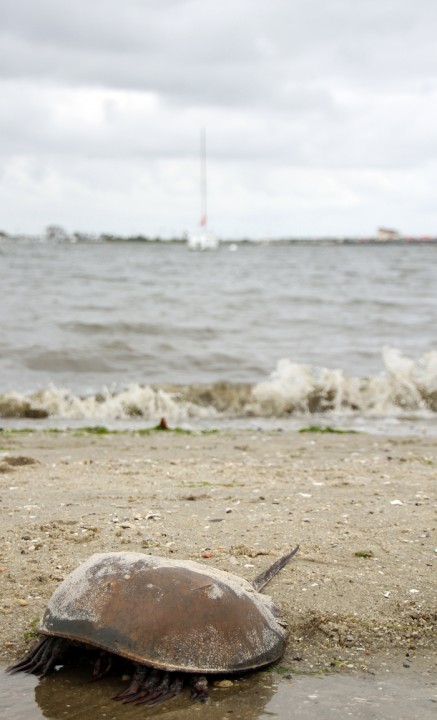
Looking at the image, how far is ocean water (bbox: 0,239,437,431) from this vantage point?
11477mm

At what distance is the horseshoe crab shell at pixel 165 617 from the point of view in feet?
10.2

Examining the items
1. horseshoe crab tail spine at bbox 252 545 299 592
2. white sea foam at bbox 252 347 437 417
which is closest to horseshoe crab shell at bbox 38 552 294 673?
horseshoe crab tail spine at bbox 252 545 299 592

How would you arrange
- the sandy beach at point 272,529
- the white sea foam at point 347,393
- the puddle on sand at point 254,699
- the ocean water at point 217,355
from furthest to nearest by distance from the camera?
the white sea foam at point 347,393 → the ocean water at point 217,355 → the sandy beach at point 272,529 → the puddle on sand at point 254,699

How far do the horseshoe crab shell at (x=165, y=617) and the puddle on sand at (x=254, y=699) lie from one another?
13cm

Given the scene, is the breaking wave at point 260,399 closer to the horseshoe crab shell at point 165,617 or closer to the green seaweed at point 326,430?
the green seaweed at point 326,430

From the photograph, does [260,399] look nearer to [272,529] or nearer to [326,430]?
[326,430]

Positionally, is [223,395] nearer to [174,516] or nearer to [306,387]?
[306,387]

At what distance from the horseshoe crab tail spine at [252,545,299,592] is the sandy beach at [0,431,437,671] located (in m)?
0.07

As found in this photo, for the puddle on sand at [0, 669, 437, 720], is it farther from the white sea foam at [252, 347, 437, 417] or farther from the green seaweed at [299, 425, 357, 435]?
the white sea foam at [252, 347, 437, 417]

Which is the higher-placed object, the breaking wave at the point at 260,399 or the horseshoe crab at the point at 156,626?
the horseshoe crab at the point at 156,626

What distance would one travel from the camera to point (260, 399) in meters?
12.0

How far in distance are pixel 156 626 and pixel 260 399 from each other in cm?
888

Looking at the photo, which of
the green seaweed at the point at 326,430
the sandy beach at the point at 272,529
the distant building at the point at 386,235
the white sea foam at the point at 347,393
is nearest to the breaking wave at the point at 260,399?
the white sea foam at the point at 347,393

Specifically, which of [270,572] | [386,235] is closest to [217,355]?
[270,572]
